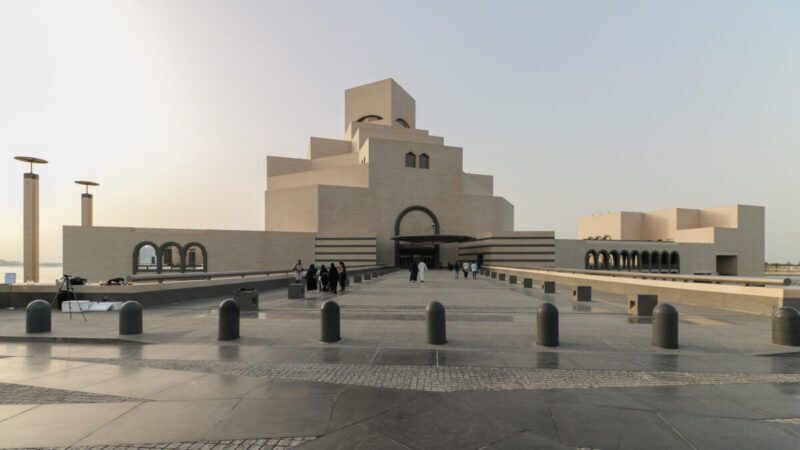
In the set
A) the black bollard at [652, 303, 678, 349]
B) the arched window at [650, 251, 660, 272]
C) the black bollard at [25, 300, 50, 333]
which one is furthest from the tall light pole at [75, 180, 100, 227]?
the arched window at [650, 251, 660, 272]

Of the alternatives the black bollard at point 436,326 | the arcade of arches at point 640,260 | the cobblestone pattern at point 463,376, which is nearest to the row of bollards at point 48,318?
the cobblestone pattern at point 463,376

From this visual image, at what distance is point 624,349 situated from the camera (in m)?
8.34

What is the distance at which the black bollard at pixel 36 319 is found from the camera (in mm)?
9711

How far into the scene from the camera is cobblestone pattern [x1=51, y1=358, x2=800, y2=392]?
19.8ft

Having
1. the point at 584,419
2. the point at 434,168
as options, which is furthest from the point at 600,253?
the point at 584,419

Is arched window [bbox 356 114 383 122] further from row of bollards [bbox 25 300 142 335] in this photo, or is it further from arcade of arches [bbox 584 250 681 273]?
row of bollards [bbox 25 300 142 335]

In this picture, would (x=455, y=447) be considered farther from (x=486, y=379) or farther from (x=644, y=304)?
(x=644, y=304)

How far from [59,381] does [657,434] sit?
854 cm

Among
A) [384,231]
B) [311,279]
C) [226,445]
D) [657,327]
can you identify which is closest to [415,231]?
[384,231]

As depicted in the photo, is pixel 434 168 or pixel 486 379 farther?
pixel 434 168

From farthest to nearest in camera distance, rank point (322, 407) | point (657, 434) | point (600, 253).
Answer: point (600, 253)
point (322, 407)
point (657, 434)

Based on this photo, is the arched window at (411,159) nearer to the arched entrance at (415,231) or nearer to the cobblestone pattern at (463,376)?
the arched entrance at (415,231)

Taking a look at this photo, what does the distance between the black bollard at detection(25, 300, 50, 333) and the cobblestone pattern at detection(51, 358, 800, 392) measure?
193 inches

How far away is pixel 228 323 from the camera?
9172 mm
